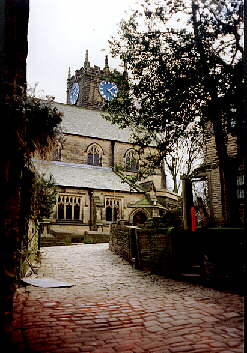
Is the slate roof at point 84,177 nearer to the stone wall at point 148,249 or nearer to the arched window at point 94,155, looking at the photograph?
the arched window at point 94,155

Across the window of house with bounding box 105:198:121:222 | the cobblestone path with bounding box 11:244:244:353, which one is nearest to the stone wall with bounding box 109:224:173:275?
the cobblestone path with bounding box 11:244:244:353

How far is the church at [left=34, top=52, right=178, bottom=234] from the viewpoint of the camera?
2641 cm

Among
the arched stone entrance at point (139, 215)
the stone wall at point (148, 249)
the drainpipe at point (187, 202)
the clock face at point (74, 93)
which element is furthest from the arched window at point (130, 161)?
the clock face at point (74, 93)

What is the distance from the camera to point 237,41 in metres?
9.19

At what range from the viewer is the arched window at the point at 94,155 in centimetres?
3270

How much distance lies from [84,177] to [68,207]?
3.79m

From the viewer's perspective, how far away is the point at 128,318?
5098mm

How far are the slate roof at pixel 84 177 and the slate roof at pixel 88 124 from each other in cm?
377

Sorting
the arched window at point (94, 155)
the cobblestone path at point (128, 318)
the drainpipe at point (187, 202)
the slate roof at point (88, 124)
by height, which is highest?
the slate roof at point (88, 124)

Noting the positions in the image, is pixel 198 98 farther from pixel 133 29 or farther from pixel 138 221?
pixel 138 221

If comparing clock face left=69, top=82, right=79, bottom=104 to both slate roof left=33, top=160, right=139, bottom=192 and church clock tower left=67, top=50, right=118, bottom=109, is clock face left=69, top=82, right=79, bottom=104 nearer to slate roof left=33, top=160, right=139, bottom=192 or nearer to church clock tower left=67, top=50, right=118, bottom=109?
church clock tower left=67, top=50, right=118, bottom=109

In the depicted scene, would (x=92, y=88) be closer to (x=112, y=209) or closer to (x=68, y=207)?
(x=112, y=209)

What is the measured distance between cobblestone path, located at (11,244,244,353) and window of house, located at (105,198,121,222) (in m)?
19.9

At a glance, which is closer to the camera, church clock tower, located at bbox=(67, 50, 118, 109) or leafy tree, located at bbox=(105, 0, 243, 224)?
leafy tree, located at bbox=(105, 0, 243, 224)
